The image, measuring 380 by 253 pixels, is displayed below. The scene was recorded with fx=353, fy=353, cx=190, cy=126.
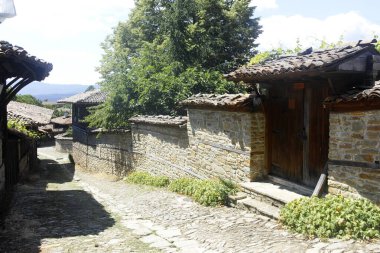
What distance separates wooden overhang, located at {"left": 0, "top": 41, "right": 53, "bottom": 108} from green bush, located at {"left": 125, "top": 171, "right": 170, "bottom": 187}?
216 inches

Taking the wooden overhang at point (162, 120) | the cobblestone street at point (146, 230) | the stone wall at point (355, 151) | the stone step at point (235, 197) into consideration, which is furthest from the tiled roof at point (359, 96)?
the wooden overhang at point (162, 120)

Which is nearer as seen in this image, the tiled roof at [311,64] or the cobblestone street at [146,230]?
the cobblestone street at [146,230]

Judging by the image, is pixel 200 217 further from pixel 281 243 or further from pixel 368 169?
pixel 368 169

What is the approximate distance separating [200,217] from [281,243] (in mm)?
2294

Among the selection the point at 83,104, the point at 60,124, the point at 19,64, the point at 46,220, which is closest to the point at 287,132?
the point at 46,220

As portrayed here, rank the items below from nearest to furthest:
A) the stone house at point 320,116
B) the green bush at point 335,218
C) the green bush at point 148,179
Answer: the green bush at point 335,218, the stone house at point 320,116, the green bush at point 148,179

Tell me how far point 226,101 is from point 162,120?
446cm

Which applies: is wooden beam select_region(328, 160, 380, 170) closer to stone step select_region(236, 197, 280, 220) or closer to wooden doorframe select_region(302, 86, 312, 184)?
wooden doorframe select_region(302, 86, 312, 184)

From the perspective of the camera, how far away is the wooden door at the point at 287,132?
7695 mm

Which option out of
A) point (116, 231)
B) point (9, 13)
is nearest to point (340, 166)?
point (116, 231)

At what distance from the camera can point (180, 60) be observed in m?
17.6

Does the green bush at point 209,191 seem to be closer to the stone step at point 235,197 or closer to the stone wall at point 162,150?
the stone step at point 235,197

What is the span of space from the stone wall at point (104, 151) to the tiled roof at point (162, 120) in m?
2.19

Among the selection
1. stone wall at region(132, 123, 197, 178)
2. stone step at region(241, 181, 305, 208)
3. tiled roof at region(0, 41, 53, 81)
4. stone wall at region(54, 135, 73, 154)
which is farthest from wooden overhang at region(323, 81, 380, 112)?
stone wall at region(54, 135, 73, 154)
